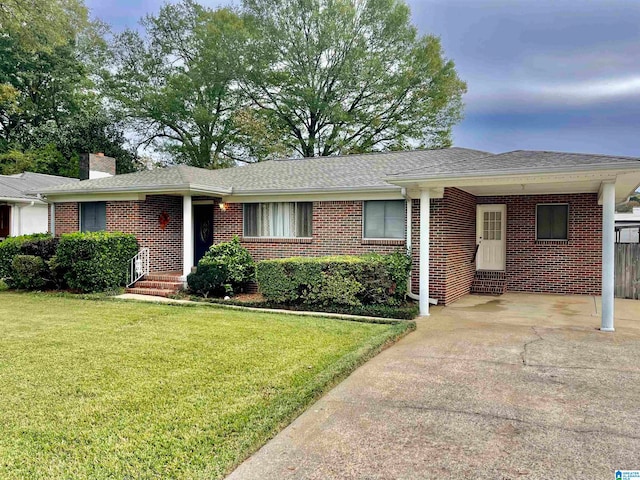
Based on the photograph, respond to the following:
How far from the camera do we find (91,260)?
11.5 meters

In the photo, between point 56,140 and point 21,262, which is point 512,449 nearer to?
point 21,262

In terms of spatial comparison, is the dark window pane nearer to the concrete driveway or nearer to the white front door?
the white front door

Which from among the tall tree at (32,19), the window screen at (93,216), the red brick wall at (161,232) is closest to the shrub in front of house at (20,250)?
the window screen at (93,216)

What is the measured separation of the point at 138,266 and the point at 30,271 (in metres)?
2.67

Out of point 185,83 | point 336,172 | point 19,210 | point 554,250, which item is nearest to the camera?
point 554,250

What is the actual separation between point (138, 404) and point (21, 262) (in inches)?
391

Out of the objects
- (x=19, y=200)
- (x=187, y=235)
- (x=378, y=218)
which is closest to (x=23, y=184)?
(x=19, y=200)

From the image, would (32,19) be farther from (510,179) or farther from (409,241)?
(510,179)

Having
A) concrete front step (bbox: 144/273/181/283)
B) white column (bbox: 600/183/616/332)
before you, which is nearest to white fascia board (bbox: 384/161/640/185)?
white column (bbox: 600/183/616/332)

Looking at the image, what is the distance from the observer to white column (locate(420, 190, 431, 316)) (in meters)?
8.89

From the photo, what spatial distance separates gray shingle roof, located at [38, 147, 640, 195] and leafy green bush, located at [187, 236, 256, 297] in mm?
1626

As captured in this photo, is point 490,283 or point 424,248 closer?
point 424,248

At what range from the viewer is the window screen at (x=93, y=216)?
44.4ft

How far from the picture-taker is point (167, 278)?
40.9 feet
